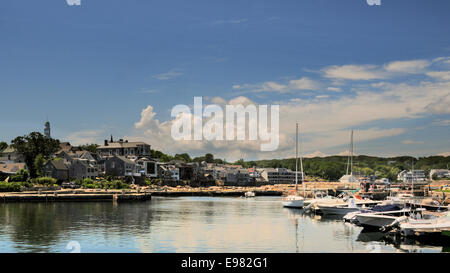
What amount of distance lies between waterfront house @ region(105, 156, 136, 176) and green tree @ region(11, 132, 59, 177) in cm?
1744

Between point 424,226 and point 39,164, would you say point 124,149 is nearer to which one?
point 39,164

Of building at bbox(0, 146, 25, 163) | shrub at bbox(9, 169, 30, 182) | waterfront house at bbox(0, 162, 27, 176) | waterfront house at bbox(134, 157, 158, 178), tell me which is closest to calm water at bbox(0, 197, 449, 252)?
shrub at bbox(9, 169, 30, 182)

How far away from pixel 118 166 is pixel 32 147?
25.4 metres

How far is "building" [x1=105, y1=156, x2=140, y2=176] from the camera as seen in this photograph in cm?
13188

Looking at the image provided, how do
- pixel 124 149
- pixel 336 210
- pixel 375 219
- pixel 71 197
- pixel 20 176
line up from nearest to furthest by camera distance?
pixel 375 219 → pixel 336 210 → pixel 71 197 → pixel 20 176 → pixel 124 149

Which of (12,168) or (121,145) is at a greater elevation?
(121,145)

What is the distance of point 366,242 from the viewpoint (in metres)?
34.9

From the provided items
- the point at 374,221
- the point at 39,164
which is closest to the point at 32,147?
the point at 39,164

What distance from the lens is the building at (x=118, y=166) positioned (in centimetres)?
13188

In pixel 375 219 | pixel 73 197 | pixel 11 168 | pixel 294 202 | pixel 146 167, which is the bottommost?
pixel 73 197

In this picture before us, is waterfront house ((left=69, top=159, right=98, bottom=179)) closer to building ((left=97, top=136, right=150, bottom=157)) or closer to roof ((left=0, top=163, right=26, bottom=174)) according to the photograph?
roof ((left=0, top=163, right=26, bottom=174))

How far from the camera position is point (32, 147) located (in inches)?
4584
